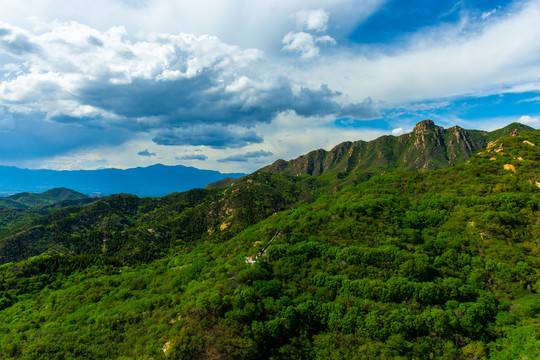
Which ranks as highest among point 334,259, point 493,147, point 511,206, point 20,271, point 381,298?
point 493,147

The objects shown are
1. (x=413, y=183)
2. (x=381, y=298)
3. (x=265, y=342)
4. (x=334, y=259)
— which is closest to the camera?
(x=265, y=342)

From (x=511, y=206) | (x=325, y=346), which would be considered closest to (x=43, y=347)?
(x=325, y=346)

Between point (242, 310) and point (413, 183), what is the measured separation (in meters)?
71.3

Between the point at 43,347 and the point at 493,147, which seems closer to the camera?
the point at 43,347

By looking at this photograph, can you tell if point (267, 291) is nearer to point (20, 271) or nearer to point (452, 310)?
point (452, 310)

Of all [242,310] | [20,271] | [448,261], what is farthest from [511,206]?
[20,271]

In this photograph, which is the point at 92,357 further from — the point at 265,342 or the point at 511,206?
the point at 511,206

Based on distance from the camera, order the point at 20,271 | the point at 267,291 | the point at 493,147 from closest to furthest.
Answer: the point at 267,291
the point at 493,147
the point at 20,271

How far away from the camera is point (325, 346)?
33781 mm

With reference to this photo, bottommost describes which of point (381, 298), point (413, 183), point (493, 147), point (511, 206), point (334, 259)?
point (381, 298)

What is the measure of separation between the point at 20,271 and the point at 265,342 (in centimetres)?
14252

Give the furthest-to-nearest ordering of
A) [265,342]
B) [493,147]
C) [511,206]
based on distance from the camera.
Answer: [493,147]
[511,206]
[265,342]

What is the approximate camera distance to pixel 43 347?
141ft

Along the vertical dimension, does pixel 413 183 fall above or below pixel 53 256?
above
